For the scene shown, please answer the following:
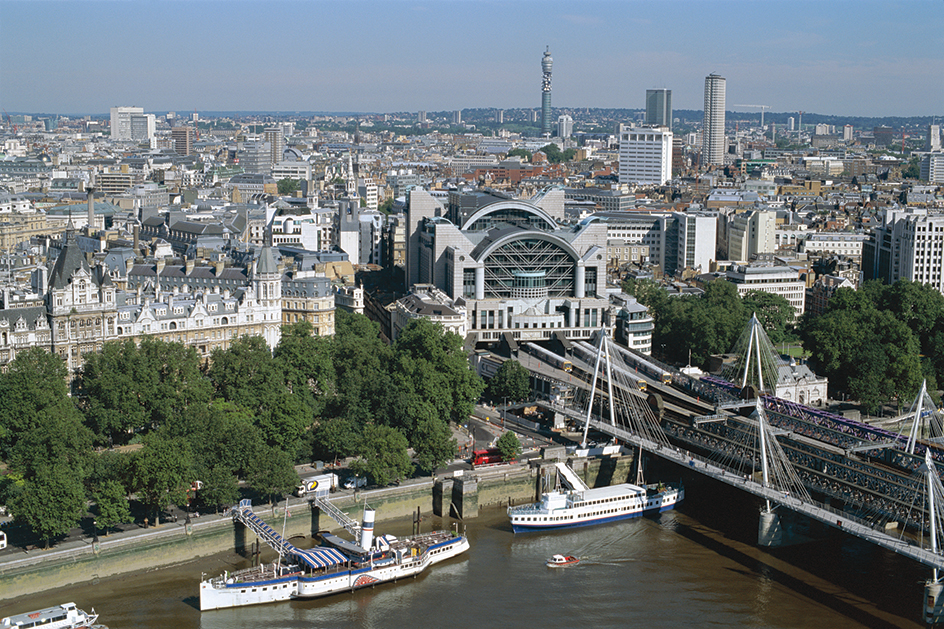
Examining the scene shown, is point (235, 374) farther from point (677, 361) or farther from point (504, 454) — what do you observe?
point (677, 361)

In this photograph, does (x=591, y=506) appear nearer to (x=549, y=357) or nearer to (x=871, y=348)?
(x=549, y=357)

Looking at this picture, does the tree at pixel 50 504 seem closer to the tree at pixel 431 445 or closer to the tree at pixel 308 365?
the tree at pixel 431 445

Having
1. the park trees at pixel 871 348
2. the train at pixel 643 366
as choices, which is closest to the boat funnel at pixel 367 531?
the train at pixel 643 366

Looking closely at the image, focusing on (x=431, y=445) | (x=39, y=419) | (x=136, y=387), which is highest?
(x=136, y=387)

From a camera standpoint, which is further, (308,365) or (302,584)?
(308,365)

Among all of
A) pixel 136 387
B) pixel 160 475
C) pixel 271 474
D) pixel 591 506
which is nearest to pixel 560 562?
pixel 591 506

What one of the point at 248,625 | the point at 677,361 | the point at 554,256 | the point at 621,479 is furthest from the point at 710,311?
the point at 248,625
